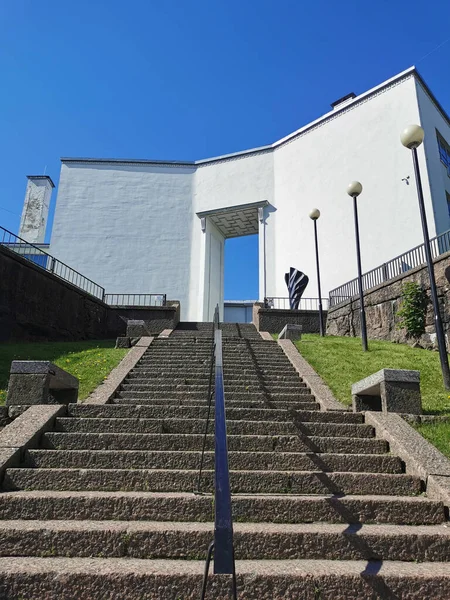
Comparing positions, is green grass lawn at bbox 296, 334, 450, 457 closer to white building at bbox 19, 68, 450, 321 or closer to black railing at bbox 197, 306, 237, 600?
black railing at bbox 197, 306, 237, 600

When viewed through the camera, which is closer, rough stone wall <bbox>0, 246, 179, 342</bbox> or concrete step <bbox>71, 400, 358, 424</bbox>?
concrete step <bbox>71, 400, 358, 424</bbox>

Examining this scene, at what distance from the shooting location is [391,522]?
11.2 feet

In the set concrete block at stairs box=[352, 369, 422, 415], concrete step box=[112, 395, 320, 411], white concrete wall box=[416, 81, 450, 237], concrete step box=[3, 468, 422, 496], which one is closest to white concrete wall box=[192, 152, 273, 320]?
white concrete wall box=[416, 81, 450, 237]

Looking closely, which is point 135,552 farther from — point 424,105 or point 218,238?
point 218,238

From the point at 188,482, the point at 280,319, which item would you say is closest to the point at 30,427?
the point at 188,482

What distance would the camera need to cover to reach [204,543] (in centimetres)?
302

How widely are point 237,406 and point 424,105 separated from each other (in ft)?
59.6

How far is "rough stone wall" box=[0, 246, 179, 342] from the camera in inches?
440

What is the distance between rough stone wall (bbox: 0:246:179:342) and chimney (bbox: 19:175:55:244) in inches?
463

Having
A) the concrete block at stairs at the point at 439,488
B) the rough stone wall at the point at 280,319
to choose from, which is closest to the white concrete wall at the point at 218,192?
the rough stone wall at the point at 280,319

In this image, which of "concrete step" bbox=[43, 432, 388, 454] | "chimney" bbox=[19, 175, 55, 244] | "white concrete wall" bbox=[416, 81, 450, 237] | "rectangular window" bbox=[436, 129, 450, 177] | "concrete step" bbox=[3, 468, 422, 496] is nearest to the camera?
"concrete step" bbox=[3, 468, 422, 496]

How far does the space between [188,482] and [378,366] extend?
19.2 ft

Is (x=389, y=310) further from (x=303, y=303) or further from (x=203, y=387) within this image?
(x=203, y=387)

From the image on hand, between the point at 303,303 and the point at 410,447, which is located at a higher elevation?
the point at 303,303
